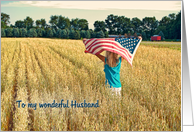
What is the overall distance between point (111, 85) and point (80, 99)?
2.58ft

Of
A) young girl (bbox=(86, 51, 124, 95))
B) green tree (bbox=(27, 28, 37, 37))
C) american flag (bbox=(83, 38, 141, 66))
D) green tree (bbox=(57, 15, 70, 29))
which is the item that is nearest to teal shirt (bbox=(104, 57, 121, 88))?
young girl (bbox=(86, 51, 124, 95))

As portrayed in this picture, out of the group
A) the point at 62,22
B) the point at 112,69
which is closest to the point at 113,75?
the point at 112,69

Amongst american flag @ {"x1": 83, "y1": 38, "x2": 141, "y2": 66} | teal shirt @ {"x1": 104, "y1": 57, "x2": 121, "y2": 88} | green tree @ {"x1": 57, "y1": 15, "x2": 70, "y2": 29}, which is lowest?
teal shirt @ {"x1": 104, "y1": 57, "x2": 121, "y2": 88}

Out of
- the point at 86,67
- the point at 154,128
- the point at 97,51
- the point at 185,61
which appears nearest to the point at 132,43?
the point at 97,51

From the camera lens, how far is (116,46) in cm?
436

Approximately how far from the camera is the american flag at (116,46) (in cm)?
421

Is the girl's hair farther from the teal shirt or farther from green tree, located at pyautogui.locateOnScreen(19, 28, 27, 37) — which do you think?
green tree, located at pyautogui.locateOnScreen(19, 28, 27, 37)

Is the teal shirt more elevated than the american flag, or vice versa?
the american flag

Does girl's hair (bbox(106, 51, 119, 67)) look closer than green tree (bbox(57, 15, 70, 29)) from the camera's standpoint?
Yes

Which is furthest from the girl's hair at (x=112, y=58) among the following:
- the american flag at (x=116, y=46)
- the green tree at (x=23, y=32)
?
the green tree at (x=23, y=32)

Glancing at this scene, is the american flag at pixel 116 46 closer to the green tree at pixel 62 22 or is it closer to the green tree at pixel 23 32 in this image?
the green tree at pixel 62 22

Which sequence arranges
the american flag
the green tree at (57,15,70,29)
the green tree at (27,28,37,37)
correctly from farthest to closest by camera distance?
the green tree at (27,28,37,37) → the green tree at (57,15,70,29) → the american flag

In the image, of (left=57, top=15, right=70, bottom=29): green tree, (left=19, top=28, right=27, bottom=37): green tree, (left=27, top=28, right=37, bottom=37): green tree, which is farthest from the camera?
(left=27, top=28, right=37, bottom=37): green tree

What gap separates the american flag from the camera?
4.21 metres
